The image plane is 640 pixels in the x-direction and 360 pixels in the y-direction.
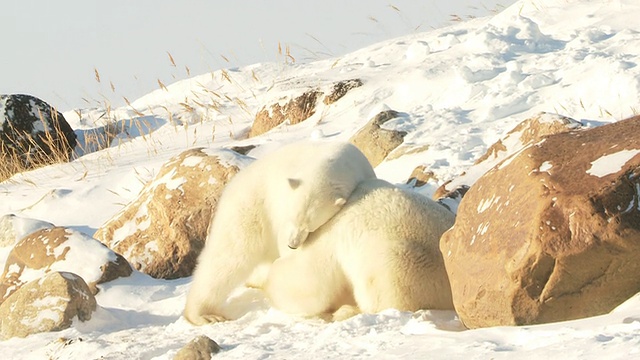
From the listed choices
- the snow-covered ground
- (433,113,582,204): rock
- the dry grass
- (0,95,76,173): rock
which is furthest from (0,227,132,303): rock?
(0,95,76,173): rock

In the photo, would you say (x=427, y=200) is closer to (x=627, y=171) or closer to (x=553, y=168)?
(x=553, y=168)

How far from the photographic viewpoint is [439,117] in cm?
959

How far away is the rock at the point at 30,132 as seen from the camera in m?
13.0

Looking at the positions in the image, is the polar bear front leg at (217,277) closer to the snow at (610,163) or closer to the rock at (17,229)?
the snow at (610,163)

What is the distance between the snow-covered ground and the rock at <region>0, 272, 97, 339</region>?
0.34ft

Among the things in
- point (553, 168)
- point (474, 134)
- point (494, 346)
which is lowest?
point (474, 134)

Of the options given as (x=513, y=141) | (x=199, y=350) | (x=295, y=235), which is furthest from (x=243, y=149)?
(x=199, y=350)

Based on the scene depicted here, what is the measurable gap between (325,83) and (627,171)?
7380mm

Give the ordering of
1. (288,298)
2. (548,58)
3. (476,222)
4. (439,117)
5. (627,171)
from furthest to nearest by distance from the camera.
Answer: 1. (548,58)
2. (439,117)
3. (288,298)
4. (476,222)
5. (627,171)

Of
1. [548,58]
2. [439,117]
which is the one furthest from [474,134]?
[548,58]

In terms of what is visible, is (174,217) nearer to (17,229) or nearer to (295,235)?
(17,229)

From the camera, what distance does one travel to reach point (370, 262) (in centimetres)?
572

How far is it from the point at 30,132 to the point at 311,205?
27.6ft

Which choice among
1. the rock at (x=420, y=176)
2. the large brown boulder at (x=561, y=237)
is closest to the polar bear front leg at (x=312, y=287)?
the large brown boulder at (x=561, y=237)
